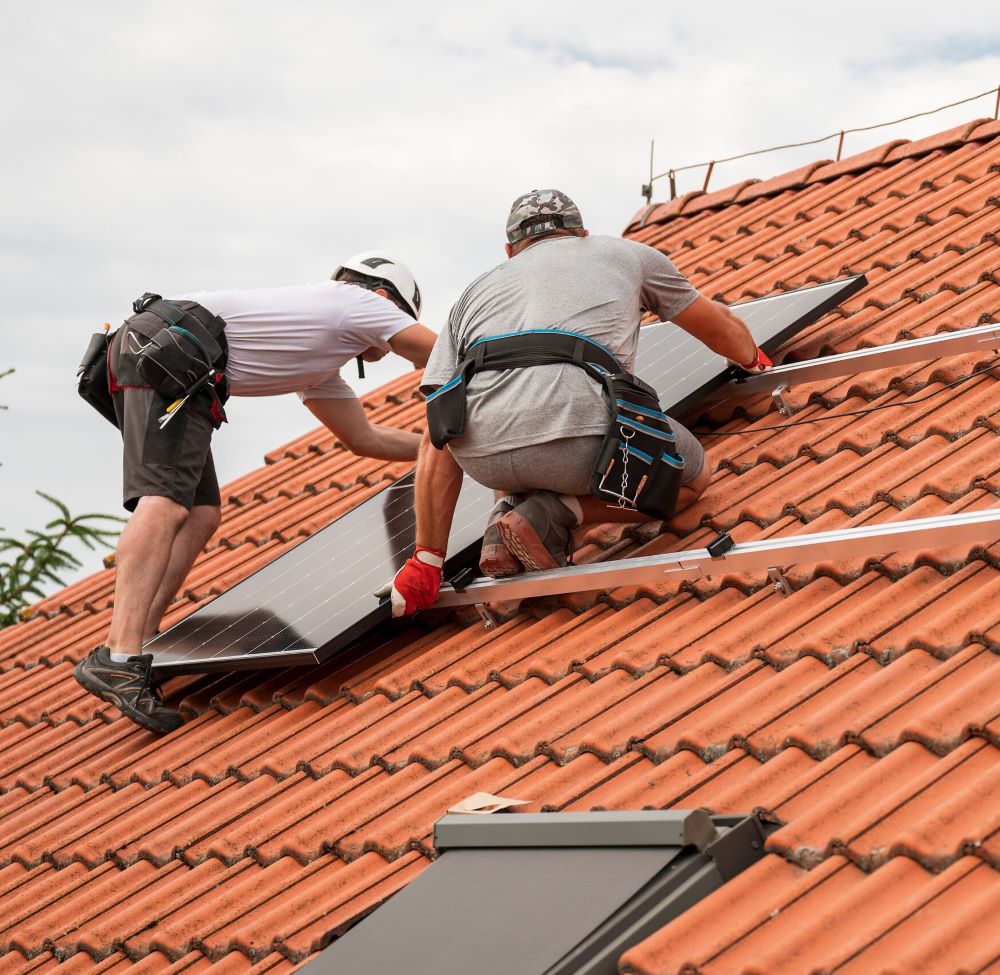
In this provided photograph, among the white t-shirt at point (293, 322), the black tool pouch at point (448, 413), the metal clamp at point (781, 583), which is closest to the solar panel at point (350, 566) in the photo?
the black tool pouch at point (448, 413)

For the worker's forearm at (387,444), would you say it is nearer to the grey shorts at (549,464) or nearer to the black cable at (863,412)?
the black cable at (863,412)

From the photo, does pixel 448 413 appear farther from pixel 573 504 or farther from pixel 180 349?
pixel 180 349

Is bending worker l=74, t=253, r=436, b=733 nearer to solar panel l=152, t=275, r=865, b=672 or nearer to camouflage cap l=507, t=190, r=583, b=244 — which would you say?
solar panel l=152, t=275, r=865, b=672

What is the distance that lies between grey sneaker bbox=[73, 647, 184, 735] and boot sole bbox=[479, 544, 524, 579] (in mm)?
1326

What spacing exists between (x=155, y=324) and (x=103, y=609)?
252 centimetres

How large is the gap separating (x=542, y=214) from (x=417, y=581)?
118 cm

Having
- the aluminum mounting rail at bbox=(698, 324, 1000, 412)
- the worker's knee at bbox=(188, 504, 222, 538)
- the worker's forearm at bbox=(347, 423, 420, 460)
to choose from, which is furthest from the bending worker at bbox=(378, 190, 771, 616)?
the worker's forearm at bbox=(347, 423, 420, 460)

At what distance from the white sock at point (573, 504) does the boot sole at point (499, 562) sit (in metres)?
0.22

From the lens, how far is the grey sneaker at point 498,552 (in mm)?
4180

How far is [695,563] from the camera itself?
3.76 metres

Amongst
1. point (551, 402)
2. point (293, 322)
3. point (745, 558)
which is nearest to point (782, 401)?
point (551, 402)

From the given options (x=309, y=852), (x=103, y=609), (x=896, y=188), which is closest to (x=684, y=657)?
(x=309, y=852)

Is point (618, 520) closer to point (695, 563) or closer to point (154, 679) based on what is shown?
point (695, 563)

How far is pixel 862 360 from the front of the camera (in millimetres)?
4500
